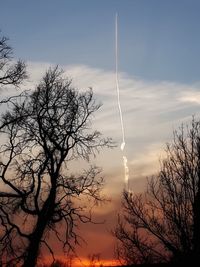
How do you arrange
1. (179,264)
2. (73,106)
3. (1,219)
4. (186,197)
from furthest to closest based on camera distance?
(73,106), (1,219), (186,197), (179,264)

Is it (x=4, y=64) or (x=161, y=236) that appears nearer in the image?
(x=161, y=236)

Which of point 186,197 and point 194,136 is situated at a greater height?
point 194,136

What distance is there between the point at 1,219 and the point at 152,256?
7.75 metres

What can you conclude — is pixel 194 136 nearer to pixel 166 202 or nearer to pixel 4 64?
pixel 166 202

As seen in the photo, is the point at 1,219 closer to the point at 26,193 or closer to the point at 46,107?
the point at 26,193

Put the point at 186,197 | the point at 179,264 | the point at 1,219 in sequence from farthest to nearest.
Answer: the point at 1,219
the point at 186,197
the point at 179,264

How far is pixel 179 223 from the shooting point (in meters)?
30.0

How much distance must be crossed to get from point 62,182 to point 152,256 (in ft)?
21.7

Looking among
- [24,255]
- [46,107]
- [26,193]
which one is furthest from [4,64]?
[24,255]

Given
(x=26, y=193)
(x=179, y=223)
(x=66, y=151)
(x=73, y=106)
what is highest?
(x=73, y=106)

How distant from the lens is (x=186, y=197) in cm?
3088

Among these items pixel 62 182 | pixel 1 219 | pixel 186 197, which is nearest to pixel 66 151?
pixel 62 182

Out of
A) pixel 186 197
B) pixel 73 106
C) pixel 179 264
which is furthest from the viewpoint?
pixel 73 106

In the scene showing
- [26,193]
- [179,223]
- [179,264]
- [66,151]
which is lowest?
[179,264]
